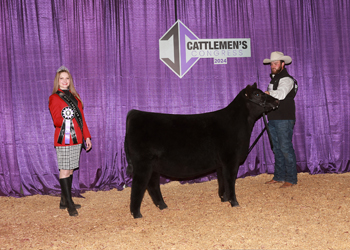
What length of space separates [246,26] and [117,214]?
3.70m

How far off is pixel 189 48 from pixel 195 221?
3.02 metres

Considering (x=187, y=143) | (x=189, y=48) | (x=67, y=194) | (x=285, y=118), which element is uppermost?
(x=189, y=48)

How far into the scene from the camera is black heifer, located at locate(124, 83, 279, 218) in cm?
333

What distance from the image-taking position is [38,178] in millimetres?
4902

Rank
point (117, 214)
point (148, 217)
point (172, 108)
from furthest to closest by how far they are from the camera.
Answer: point (172, 108)
point (117, 214)
point (148, 217)

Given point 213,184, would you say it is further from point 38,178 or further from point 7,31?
point 7,31

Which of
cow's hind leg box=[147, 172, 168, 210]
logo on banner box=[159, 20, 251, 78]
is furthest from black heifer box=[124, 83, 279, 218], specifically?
logo on banner box=[159, 20, 251, 78]

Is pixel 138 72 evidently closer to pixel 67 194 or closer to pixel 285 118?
pixel 67 194

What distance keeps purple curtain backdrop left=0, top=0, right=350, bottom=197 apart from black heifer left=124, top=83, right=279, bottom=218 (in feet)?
4.93

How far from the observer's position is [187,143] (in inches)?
134

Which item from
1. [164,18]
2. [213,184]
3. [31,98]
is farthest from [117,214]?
[164,18]

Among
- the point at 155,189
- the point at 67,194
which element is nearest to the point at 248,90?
the point at 155,189

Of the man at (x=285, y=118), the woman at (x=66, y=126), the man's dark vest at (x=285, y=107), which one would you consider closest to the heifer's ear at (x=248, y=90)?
the man at (x=285, y=118)

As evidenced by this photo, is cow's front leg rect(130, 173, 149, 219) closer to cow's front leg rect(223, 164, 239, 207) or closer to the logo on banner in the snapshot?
cow's front leg rect(223, 164, 239, 207)
